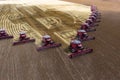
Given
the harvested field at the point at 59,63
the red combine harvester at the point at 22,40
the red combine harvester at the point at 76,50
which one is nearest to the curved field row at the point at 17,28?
the red combine harvester at the point at 22,40

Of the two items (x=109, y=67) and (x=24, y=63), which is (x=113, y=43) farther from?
(x=24, y=63)

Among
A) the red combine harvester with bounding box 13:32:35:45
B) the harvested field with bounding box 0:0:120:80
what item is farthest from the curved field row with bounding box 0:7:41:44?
the harvested field with bounding box 0:0:120:80

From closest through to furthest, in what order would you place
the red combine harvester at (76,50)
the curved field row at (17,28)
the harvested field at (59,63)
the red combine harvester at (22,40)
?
the harvested field at (59,63) < the red combine harvester at (76,50) < the red combine harvester at (22,40) < the curved field row at (17,28)

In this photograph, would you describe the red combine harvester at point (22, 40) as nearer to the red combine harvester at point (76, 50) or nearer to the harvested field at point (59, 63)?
the harvested field at point (59, 63)

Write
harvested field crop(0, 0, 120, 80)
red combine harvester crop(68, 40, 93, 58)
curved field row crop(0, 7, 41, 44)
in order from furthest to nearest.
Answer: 1. curved field row crop(0, 7, 41, 44)
2. red combine harvester crop(68, 40, 93, 58)
3. harvested field crop(0, 0, 120, 80)

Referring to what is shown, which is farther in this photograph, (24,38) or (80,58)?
(24,38)

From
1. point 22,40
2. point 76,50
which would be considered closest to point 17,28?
point 22,40

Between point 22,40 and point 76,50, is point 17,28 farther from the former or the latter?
point 76,50

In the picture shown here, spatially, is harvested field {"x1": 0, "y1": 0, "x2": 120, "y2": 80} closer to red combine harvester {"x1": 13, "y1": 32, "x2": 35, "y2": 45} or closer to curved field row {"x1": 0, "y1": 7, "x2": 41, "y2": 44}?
red combine harvester {"x1": 13, "y1": 32, "x2": 35, "y2": 45}

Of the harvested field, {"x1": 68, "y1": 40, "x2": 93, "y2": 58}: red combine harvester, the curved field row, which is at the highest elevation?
{"x1": 68, "y1": 40, "x2": 93, "y2": 58}: red combine harvester

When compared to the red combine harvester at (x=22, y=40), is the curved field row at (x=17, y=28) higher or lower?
lower

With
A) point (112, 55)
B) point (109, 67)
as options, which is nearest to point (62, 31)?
point (112, 55)
